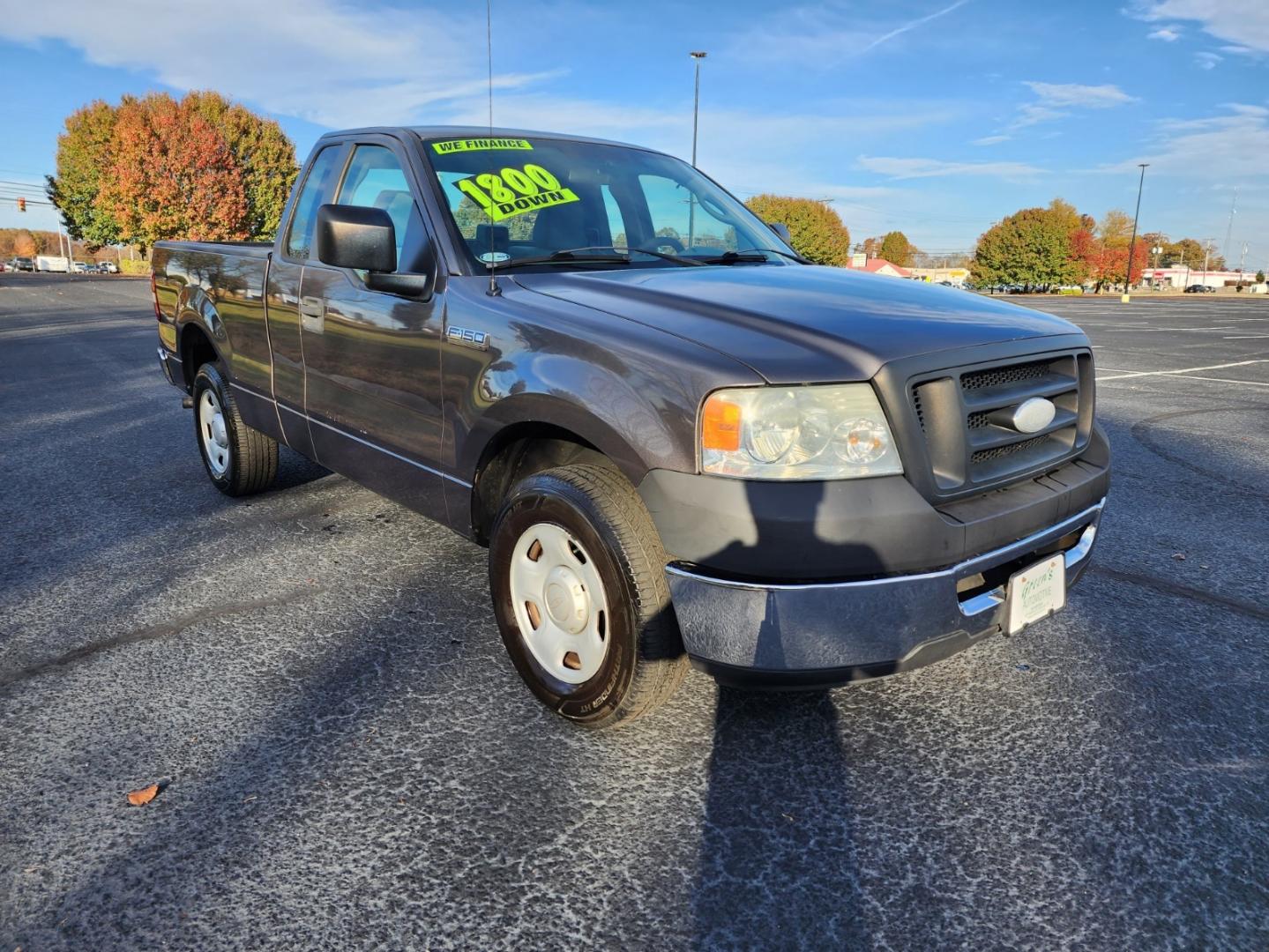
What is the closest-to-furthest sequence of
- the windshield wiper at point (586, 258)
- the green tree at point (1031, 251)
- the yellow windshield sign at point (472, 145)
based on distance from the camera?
the windshield wiper at point (586, 258)
the yellow windshield sign at point (472, 145)
the green tree at point (1031, 251)

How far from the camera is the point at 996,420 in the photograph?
246 cm

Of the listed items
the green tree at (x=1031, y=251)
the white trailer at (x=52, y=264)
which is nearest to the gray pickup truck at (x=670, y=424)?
the green tree at (x=1031, y=251)

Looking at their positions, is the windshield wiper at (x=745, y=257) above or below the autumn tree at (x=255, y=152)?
below

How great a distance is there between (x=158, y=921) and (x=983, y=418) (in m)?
2.33

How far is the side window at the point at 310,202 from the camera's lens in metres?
4.07

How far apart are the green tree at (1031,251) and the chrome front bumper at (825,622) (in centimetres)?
9832

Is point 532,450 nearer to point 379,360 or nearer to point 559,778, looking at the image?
point 379,360

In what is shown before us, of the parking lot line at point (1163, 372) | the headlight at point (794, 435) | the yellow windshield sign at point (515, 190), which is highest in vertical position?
the yellow windshield sign at point (515, 190)

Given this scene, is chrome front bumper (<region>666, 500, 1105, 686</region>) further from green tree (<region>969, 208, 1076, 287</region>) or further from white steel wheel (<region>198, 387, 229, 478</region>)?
green tree (<region>969, 208, 1076, 287</region>)

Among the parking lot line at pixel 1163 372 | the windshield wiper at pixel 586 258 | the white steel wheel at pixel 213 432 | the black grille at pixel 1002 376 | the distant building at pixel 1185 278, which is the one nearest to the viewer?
the black grille at pixel 1002 376

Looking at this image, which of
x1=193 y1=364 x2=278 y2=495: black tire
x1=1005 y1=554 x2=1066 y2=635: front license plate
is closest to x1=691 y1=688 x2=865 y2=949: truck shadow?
x1=1005 y1=554 x2=1066 y2=635: front license plate

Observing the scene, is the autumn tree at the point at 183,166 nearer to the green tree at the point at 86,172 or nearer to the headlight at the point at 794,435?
the green tree at the point at 86,172

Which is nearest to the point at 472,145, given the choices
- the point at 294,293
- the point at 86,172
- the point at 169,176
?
the point at 294,293

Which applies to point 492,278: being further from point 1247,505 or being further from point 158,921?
point 1247,505
